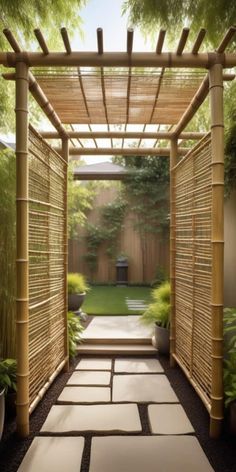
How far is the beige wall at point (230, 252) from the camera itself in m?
2.68

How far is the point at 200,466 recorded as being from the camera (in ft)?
5.33

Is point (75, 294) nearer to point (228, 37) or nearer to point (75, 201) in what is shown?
point (75, 201)

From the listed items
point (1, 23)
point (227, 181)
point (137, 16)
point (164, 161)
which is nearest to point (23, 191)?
point (1, 23)

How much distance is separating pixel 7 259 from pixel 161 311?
1.87m

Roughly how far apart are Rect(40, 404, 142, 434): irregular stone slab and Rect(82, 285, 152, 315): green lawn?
8.61 ft

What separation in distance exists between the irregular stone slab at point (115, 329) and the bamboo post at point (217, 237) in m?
1.76

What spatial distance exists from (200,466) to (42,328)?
133cm

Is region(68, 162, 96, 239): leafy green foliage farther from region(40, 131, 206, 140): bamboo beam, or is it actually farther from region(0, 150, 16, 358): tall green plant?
region(0, 150, 16, 358): tall green plant

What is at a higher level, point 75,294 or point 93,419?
point 75,294

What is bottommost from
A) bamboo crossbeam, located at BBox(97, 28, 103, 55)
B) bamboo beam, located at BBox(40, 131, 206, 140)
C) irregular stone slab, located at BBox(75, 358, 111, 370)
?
irregular stone slab, located at BBox(75, 358, 111, 370)

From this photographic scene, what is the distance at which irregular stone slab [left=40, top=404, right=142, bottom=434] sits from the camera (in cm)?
197

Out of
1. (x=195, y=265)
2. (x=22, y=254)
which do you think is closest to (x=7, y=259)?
(x=22, y=254)

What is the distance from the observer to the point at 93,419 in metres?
2.08

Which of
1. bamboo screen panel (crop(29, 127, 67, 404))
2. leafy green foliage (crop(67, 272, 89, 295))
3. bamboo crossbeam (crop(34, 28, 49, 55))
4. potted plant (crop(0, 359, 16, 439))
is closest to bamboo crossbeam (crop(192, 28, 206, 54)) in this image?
bamboo crossbeam (crop(34, 28, 49, 55))
